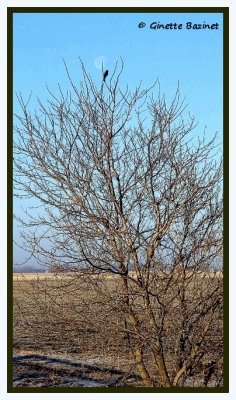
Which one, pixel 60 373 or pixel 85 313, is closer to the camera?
pixel 85 313

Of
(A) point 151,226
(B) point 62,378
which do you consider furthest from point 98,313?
(B) point 62,378

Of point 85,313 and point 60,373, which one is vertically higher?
point 85,313

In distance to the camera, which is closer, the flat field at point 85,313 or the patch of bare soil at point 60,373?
the flat field at point 85,313

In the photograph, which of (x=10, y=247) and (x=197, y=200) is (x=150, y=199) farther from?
(x=10, y=247)

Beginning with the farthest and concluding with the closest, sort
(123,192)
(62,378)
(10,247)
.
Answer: (62,378) → (123,192) → (10,247)

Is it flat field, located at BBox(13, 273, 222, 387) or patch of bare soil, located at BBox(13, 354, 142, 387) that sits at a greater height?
flat field, located at BBox(13, 273, 222, 387)

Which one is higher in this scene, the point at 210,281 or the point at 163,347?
the point at 210,281

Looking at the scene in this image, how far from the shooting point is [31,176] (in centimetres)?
506

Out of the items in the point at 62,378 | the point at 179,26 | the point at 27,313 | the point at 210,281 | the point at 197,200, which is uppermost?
the point at 179,26

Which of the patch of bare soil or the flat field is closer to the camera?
the flat field

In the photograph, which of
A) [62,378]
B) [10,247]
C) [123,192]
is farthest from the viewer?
[62,378]

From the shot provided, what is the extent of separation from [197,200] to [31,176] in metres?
1.80

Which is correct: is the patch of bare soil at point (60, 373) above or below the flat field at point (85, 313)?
below
